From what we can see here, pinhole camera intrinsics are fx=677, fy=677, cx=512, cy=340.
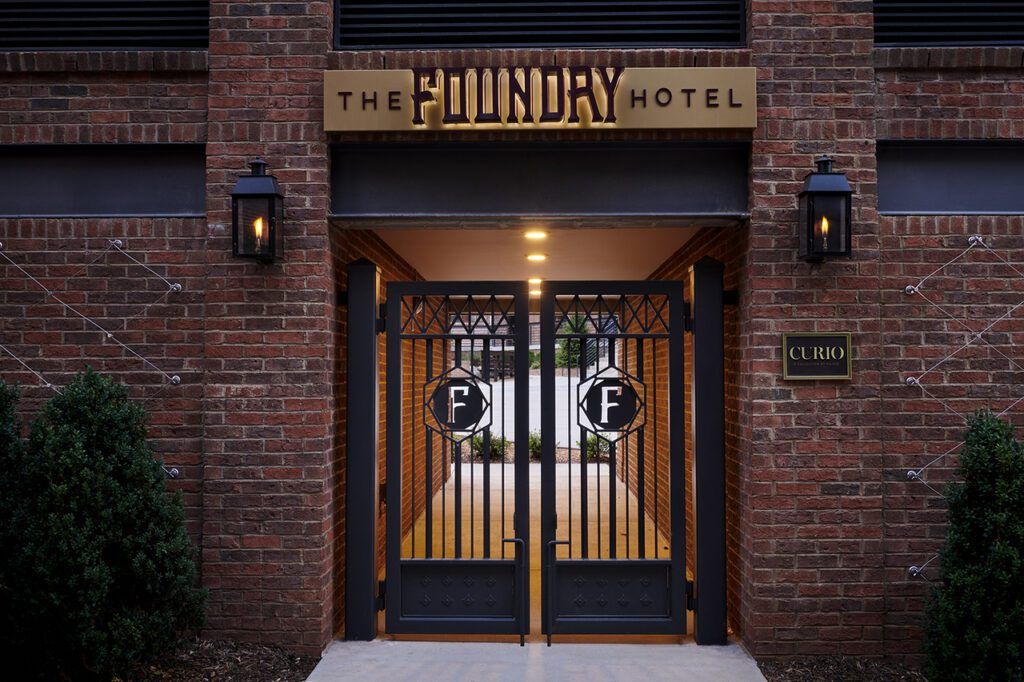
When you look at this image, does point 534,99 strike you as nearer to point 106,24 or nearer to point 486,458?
point 486,458

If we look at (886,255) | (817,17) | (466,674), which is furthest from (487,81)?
(466,674)

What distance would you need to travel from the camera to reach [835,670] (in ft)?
13.6

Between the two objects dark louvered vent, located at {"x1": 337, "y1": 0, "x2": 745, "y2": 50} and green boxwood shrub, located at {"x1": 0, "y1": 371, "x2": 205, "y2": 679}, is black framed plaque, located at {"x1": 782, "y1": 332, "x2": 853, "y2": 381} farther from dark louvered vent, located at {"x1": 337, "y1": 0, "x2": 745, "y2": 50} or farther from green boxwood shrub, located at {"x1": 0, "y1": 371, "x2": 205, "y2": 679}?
green boxwood shrub, located at {"x1": 0, "y1": 371, "x2": 205, "y2": 679}

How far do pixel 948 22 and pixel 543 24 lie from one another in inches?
107

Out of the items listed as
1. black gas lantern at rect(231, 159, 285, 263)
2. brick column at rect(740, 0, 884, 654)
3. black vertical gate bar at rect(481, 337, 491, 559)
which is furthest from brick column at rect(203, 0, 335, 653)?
brick column at rect(740, 0, 884, 654)

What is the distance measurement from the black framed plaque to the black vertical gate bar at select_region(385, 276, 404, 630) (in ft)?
8.46

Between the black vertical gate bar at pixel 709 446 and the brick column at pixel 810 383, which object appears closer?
the brick column at pixel 810 383

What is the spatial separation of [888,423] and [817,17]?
265 centimetres

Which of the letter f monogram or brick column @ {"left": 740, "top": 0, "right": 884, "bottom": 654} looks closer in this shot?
brick column @ {"left": 740, "top": 0, "right": 884, "bottom": 654}

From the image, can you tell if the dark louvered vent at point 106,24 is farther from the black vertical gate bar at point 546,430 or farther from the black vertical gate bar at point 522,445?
the black vertical gate bar at point 546,430

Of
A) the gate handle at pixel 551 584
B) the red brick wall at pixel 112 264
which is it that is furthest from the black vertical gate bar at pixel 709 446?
the red brick wall at pixel 112 264

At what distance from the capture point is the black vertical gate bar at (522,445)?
4648 millimetres

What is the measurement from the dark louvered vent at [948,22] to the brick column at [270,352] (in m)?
3.73

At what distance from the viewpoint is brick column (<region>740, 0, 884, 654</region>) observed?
4.27m
